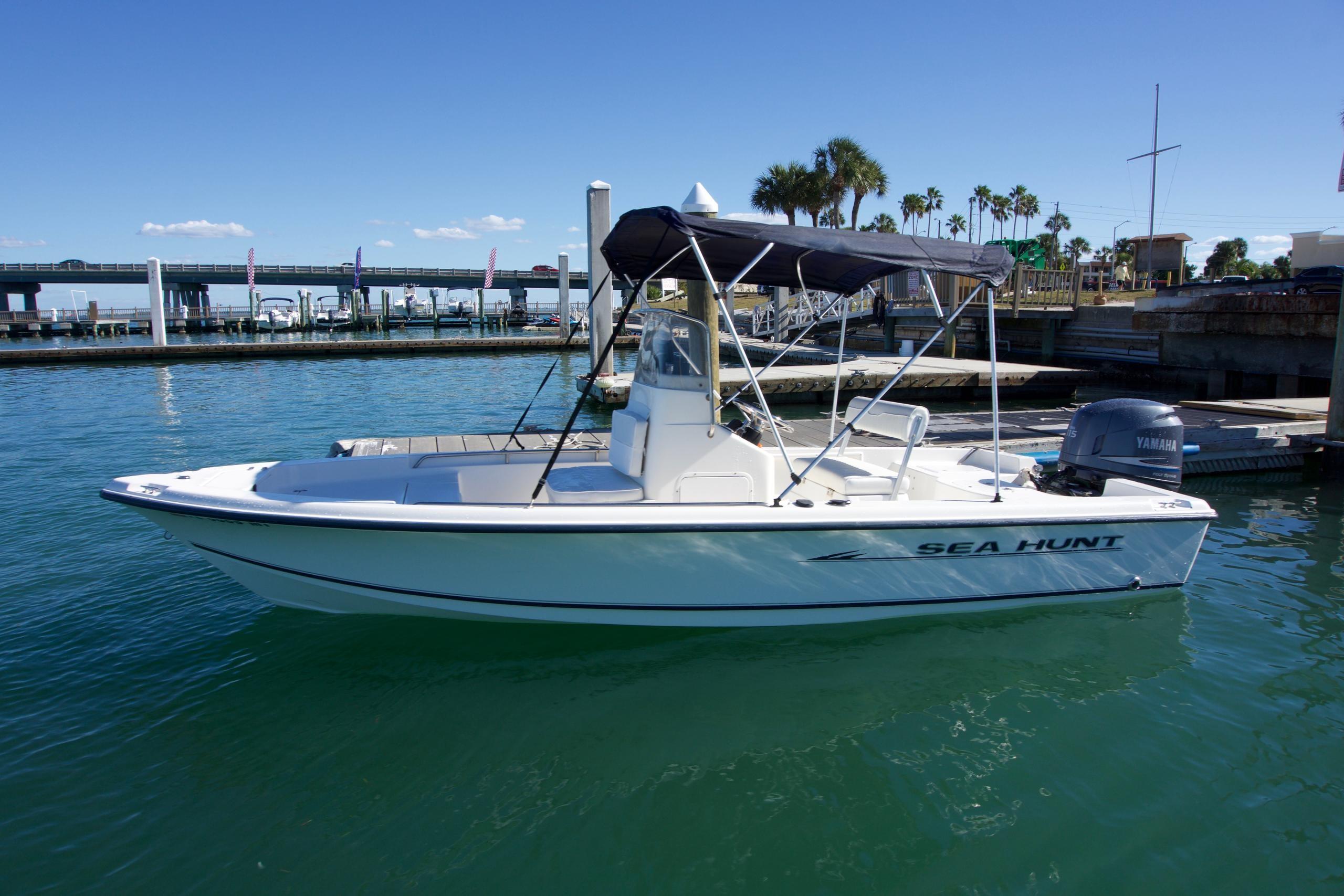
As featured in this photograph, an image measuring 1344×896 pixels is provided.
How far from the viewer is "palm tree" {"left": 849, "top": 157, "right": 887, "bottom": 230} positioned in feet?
142

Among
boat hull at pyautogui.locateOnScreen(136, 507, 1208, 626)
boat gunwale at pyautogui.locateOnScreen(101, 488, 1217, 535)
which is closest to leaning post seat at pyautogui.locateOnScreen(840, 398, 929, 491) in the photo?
boat gunwale at pyautogui.locateOnScreen(101, 488, 1217, 535)

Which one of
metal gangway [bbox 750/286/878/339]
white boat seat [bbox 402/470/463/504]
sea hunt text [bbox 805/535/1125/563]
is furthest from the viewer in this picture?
metal gangway [bbox 750/286/878/339]

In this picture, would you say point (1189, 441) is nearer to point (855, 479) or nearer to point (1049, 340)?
point (855, 479)

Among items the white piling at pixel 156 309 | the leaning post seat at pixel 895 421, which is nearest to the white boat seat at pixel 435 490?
the leaning post seat at pixel 895 421

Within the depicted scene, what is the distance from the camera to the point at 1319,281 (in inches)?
791

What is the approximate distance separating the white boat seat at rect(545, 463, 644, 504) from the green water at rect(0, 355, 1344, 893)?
978 mm

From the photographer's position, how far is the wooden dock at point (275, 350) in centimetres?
2948

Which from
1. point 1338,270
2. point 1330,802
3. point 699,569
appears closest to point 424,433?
point 699,569

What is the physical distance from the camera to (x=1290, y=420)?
1159 cm

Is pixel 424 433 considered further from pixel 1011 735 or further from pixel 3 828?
pixel 1011 735

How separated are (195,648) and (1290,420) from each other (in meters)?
14.0

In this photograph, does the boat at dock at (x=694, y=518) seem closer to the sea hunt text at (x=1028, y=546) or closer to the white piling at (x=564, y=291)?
the sea hunt text at (x=1028, y=546)

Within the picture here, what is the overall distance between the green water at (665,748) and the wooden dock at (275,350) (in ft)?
71.2

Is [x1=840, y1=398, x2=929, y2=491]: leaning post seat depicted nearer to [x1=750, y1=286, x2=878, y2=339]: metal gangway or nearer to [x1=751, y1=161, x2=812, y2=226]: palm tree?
[x1=750, y1=286, x2=878, y2=339]: metal gangway
